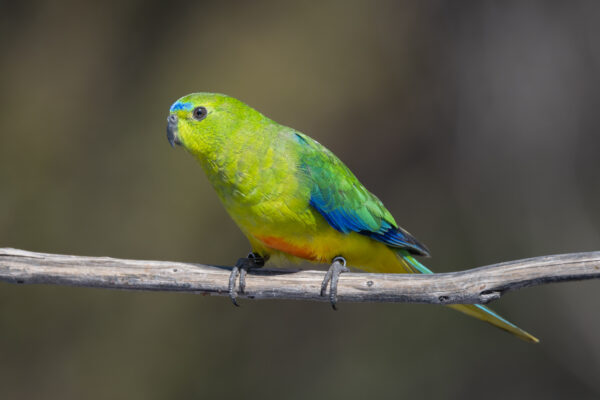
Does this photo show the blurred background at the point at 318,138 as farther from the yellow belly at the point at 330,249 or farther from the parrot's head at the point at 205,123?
Result: the parrot's head at the point at 205,123

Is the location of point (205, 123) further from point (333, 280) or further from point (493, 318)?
point (493, 318)

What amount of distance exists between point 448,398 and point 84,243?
4.37 meters

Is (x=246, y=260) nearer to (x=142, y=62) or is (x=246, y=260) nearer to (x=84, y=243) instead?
(x=84, y=243)

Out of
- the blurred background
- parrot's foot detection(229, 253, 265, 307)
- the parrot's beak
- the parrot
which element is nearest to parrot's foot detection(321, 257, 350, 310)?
the parrot

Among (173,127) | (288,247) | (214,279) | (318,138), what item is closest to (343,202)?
(288,247)

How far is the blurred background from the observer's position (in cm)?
656

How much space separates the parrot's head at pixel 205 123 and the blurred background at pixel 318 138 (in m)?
3.16

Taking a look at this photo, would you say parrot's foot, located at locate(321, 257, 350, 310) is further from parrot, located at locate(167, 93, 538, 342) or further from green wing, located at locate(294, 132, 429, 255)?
green wing, located at locate(294, 132, 429, 255)

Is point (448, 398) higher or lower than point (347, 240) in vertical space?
lower

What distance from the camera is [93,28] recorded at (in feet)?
22.5

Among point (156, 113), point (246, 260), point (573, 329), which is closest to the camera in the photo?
point (246, 260)

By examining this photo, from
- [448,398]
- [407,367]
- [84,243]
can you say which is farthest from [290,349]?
[84,243]

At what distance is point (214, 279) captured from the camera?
3479 mm

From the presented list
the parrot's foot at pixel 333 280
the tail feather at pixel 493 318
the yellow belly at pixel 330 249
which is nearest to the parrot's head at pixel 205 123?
the yellow belly at pixel 330 249
